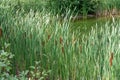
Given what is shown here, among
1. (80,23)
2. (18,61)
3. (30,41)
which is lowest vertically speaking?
(80,23)

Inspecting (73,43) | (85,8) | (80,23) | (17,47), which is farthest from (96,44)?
(85,8)

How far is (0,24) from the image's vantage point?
179 inches

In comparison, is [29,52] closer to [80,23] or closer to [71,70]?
[71,70]

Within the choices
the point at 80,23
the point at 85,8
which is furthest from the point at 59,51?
the point at 85,8

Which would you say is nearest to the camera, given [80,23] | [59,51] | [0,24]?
[59,51]

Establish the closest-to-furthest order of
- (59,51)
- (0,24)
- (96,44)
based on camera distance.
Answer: (96,44) < (59,51) < (0,24)

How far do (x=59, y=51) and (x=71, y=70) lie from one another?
28 cm

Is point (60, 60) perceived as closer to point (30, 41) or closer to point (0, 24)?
point (30, 41)

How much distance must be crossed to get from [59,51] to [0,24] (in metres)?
1.12

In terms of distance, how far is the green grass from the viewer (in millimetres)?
3373

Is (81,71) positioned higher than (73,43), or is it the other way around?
(73,43)

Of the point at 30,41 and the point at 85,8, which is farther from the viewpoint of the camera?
the point at 85,8

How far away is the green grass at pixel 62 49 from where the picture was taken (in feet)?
11.1

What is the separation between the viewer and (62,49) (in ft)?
12.4
